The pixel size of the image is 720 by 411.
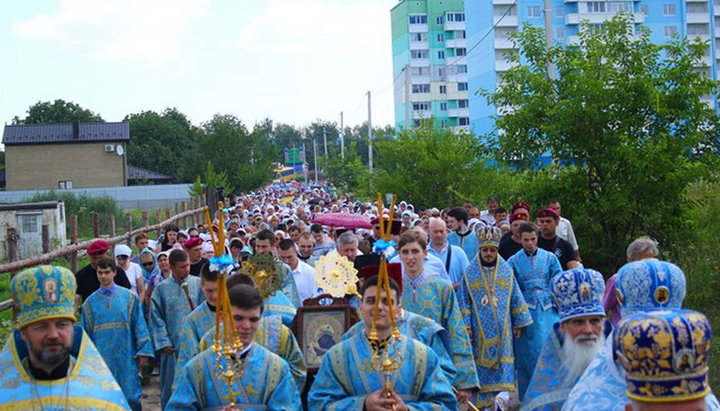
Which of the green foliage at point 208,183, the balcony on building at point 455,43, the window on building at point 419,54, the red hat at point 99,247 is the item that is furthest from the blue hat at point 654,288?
the window on building at point 419,54

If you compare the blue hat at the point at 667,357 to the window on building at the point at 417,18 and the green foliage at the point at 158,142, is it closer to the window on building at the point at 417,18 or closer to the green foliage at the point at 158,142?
the green foliage at the point at 158,142

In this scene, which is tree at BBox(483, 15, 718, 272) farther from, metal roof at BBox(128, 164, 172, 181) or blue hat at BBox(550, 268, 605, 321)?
metal roof at BBox(128, 164, 172, 181)

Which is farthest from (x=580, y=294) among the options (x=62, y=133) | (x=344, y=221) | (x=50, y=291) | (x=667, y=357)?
(x=62, y=133)

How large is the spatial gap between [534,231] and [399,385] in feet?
16.8

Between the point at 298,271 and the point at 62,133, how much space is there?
6864 centimetres

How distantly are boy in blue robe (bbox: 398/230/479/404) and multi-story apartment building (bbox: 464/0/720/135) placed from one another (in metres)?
71.8

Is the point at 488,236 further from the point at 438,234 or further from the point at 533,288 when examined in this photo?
the point at 438,234

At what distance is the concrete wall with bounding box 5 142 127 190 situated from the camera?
245ft

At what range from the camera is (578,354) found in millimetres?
5594

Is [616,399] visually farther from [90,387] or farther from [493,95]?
[493,95]

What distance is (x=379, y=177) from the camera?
31.5 meters

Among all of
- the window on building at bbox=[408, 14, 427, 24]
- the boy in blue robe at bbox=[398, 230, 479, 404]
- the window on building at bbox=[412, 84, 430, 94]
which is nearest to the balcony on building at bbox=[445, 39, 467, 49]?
the window on building at bbox=[408, 14, 427, 24]

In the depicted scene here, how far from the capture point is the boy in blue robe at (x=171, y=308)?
9.86 metres

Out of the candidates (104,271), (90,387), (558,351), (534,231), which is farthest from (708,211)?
(90,387)
